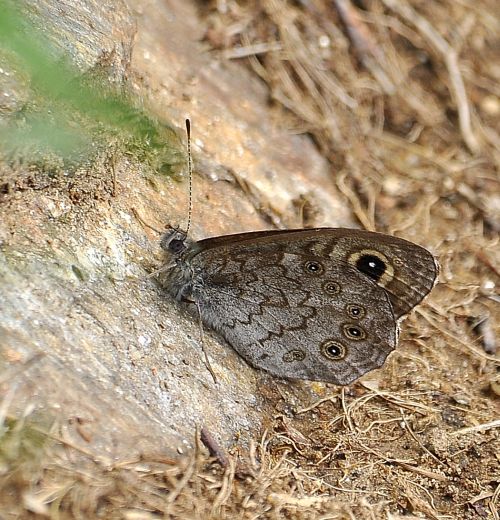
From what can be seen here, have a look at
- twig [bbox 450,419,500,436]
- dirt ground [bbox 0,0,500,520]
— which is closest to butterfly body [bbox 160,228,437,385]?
dirt ground [bbox 0,0,500,520]

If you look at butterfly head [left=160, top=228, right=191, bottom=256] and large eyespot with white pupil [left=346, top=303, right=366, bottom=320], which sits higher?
butterfly head [left=160, top=228, right=191, bottom=256]

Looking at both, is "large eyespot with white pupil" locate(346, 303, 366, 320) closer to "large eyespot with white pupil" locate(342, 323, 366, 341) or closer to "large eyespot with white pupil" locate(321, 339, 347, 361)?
"large eyespot with white pupil" locate(342, 323, 366, 341)

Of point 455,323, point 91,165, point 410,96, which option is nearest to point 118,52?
point 91,165

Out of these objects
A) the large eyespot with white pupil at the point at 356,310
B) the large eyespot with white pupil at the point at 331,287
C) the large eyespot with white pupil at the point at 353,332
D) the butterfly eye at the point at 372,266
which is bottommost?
the large eyespot with white pupil at the point at 353,332

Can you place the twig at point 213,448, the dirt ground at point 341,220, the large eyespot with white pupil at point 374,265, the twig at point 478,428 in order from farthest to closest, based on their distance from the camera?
1. the twig at point 478,428
2. the large eyespot with white pupil at point 374,265
3. the twig at point 213,448
4. the dirt ground at point 341,220

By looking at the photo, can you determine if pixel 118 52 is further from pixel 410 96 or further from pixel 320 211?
pixel 410 96

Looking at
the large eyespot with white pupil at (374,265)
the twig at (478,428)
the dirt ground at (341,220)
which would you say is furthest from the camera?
the twig at (478,428)

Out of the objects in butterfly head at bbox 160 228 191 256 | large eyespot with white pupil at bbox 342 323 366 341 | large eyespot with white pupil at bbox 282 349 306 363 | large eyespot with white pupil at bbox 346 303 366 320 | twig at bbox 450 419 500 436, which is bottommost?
twig at bbox 450 419 500 436

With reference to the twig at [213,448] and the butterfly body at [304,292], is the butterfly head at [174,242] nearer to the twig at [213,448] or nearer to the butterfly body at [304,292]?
the butterfly body at [304,292]

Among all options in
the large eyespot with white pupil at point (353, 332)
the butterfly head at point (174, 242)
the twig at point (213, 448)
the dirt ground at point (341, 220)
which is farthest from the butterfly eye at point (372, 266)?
the twig at point (213, 448)
